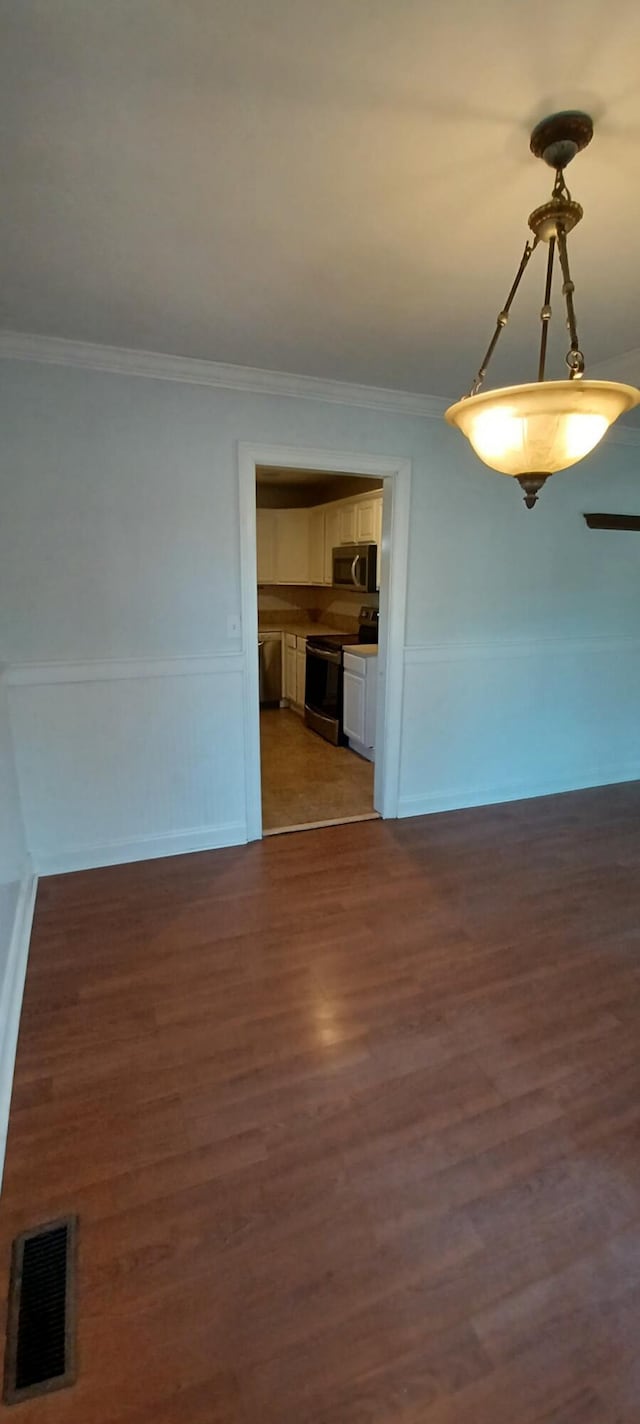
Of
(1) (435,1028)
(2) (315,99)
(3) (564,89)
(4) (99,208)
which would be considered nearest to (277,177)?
(2) (315,99)

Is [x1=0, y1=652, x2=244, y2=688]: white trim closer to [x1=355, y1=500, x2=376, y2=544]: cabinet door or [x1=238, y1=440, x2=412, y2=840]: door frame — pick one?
[x1=238, y1=440, x2=412, y2=840]: door frame

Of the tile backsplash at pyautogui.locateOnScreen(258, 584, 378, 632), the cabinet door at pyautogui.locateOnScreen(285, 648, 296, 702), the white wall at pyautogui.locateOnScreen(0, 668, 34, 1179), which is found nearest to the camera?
the white wall at pyautogui.locateOnScreen(0, 668, 34, 1179)

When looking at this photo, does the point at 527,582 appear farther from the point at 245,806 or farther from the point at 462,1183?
the point at 462,1183

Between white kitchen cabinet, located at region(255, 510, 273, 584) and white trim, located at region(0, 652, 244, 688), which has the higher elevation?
white kitchen cabinet, located at region(255, 510, 273, 584)

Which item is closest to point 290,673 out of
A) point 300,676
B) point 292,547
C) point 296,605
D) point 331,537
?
point 300,676

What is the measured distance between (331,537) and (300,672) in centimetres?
135

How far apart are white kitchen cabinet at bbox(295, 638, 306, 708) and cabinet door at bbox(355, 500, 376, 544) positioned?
46.2 inches

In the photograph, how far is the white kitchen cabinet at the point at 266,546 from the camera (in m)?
5.77

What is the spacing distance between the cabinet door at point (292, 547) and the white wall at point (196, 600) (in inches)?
113

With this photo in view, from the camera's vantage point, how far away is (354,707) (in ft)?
14.8

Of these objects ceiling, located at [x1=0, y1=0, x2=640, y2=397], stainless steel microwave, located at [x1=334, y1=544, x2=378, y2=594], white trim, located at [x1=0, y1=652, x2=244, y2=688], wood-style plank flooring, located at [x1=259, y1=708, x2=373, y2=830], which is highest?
ceiling, located at [x1=0, y1=0, x2=640, y2=397]

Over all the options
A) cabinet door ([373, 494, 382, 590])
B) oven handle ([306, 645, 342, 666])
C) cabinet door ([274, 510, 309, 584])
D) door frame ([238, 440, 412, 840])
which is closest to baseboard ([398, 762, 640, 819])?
door frame ([238, 440, 412, 840])

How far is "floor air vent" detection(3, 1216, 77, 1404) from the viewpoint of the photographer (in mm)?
1076

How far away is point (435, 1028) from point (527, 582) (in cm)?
271
